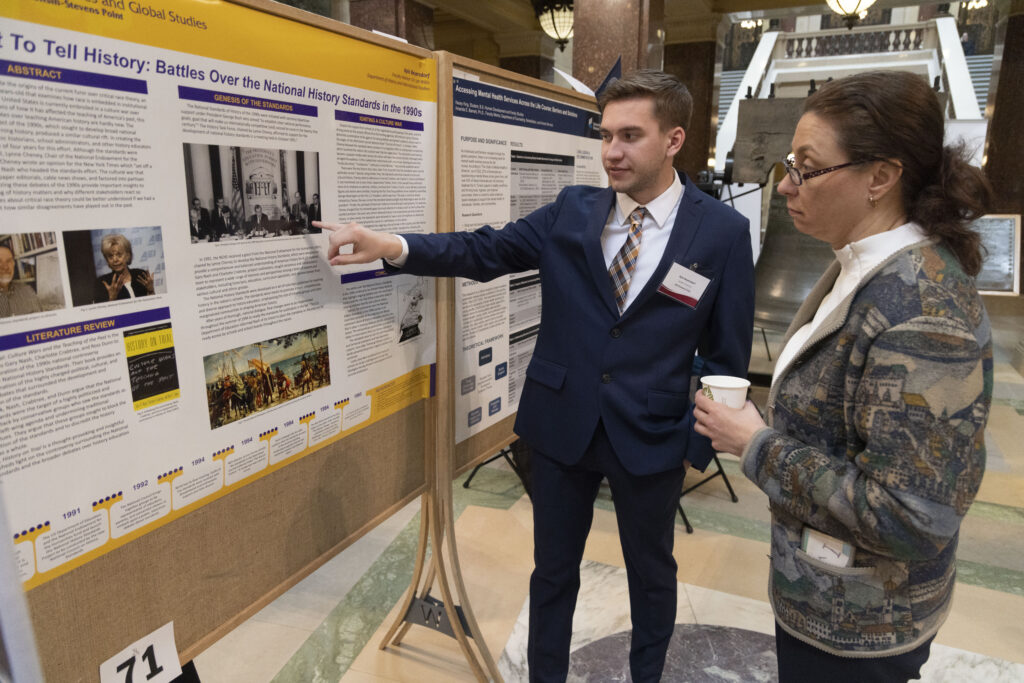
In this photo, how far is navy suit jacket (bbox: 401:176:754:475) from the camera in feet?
5.26

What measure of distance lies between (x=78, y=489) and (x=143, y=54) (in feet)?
2.29

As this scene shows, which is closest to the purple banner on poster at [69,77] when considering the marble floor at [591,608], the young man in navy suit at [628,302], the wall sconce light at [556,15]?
the young man in navy suit at [628,302]

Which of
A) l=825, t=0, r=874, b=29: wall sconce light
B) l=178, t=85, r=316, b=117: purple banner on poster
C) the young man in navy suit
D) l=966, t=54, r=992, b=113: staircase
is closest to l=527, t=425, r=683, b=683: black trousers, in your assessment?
the young man in navy suit

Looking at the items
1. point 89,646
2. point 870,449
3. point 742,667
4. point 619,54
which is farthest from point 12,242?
point 619,54

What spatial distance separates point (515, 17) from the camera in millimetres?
8195

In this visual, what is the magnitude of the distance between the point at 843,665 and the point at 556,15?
20.9ft

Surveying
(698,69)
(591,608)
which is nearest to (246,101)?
(591,608)

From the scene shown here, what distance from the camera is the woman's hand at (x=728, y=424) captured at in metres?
1.10

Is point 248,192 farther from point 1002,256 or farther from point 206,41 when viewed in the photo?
point 1002,256

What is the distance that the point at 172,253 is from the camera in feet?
3.68

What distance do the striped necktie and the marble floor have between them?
1.35 metres

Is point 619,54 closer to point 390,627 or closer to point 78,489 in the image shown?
point 390,627

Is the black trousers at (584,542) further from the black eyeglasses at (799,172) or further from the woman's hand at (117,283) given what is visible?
the woman's hand at (117,283)

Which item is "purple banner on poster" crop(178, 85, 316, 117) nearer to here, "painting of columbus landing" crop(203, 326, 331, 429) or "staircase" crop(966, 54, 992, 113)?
"painting of columbus landing" crop(203, 326, 331, 429)
